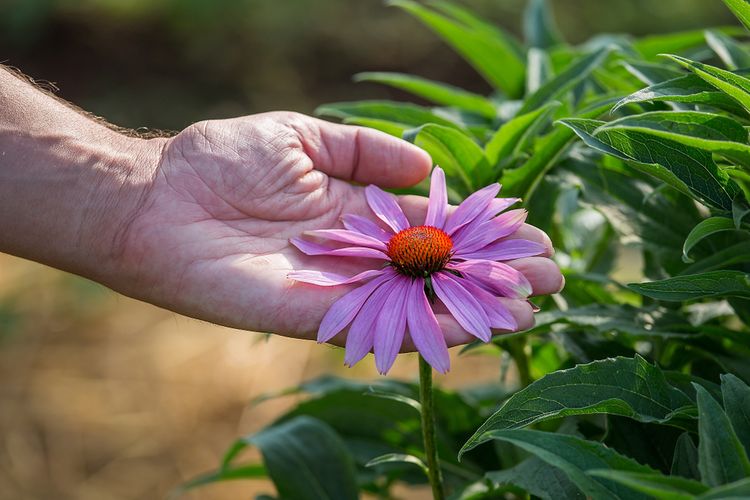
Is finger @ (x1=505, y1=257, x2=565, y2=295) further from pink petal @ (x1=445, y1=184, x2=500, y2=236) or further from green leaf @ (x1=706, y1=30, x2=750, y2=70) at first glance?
green leaf @ (x1=706, y1=30, x2=750, y2=70)

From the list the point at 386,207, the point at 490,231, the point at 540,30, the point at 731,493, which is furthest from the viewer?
the point at 540,30

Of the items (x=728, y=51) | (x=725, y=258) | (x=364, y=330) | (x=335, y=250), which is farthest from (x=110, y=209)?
(x=728, y=51)

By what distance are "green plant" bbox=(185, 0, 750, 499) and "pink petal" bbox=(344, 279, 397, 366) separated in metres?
0.12

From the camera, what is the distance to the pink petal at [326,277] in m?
1.00

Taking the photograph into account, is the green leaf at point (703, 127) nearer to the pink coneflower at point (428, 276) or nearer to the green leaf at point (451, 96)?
the pink coneflower at point (428, 276)

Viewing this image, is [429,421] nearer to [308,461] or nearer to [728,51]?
[308,461]

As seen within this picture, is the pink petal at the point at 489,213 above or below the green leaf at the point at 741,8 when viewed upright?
below

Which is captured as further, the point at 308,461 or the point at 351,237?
the point at 308,461

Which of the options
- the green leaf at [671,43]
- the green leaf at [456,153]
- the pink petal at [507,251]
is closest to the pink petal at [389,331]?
the pink petal at [507,251]

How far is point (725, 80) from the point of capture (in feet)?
2.93

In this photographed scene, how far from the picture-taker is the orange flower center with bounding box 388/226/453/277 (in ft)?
3.28

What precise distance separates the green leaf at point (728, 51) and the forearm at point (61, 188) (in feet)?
2.56

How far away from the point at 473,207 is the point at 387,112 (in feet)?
0.95

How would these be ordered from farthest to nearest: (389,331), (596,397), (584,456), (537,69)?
(537,69)
(389,331)
(596,397)
(584,456)
